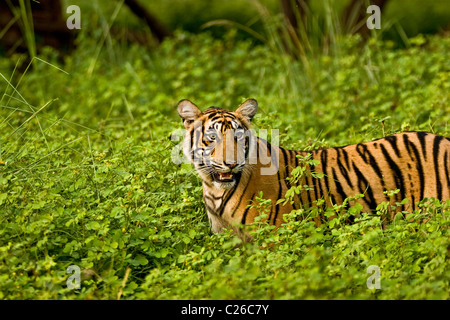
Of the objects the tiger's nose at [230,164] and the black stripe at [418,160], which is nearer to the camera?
the tiger's nose at [230,164]

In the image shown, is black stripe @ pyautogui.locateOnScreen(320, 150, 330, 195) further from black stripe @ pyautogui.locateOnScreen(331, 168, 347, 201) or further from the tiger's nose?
the tiger's nose

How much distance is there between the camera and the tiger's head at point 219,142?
12.3 ft

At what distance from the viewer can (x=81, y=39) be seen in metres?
8.35

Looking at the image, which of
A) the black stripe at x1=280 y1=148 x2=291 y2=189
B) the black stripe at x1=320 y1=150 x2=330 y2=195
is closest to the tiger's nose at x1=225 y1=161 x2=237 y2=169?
the black stripe at x1=280 y1=148 x2=291 y2=189

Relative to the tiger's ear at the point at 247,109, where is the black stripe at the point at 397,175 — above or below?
below

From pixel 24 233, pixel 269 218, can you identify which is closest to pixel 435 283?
pixel 269 218

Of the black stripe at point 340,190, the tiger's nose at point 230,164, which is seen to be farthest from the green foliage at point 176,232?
the tiger's nose at point 230,164

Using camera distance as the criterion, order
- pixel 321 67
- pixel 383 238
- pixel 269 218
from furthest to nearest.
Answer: pixel 321 67 → pixel 269 218 → pixel 383 238

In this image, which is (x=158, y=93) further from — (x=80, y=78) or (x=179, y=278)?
(x=179, y=278)

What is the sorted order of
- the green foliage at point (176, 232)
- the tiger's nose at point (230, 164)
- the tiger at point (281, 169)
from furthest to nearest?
the tiger at point (281, 169) < the tiger's nose at point (230, 164) < the green foliage at point (176, 232)

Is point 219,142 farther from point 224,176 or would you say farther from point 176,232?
point 176,232

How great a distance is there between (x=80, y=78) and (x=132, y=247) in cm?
423

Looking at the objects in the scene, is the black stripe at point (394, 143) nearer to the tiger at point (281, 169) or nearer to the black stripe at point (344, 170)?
the tiger at point (281, 169)
